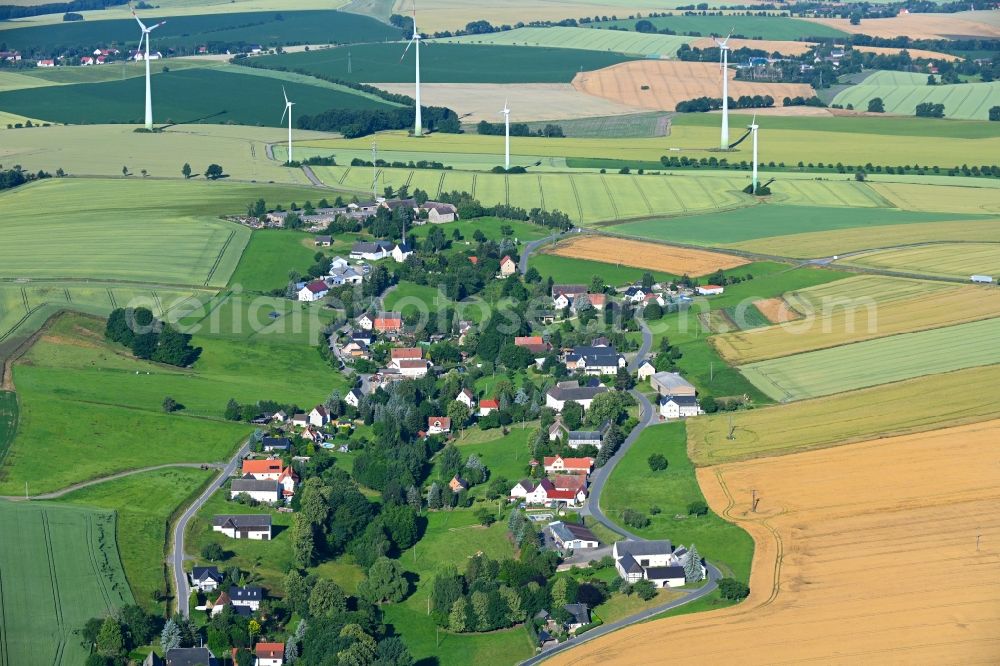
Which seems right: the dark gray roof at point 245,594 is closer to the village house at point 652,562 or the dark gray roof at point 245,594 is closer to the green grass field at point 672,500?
the village house at point 652,562

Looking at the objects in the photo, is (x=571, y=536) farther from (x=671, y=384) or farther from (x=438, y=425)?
(x=671, y=384)

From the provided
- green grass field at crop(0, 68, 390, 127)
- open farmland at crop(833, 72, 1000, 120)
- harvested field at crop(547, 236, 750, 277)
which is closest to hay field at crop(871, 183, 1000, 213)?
harvested field at crop(547, 236, 750, 277)

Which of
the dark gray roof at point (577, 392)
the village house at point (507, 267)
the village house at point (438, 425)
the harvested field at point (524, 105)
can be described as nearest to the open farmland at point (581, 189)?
the village house at point (507, 267)

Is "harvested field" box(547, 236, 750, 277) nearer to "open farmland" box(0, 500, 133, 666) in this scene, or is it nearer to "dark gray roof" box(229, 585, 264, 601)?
"open farmland" box(0, 500, 133, 666)

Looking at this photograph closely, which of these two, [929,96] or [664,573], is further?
[929,96]

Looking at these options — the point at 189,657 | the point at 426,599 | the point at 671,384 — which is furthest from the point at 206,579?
the point at 671,384

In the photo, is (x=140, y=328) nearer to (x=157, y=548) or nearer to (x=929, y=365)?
(x=157, y=548)
